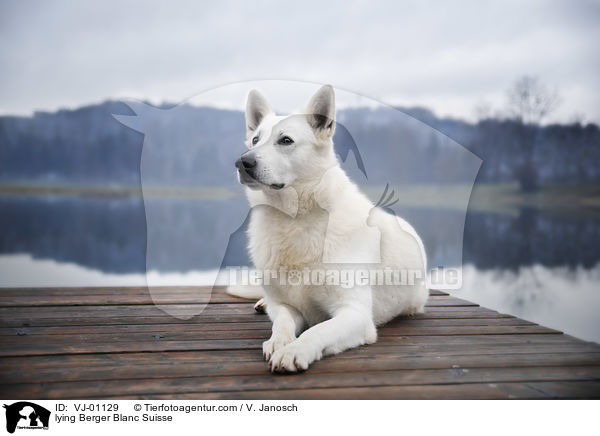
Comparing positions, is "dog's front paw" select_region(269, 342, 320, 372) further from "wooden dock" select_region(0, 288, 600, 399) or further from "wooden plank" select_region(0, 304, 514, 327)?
"wooden plank" select_region(0, 304, 514, 327)

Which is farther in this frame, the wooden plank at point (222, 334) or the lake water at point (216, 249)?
the lake water at point (216, 249)

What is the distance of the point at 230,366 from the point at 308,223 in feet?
2.74

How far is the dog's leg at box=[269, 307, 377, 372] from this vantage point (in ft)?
5.93

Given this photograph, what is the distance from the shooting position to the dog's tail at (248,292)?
338cm

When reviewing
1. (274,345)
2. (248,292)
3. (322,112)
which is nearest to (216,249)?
(274,345)

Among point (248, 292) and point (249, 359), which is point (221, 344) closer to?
point (249, 359)

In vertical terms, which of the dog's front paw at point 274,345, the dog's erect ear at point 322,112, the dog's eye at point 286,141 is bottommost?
the dog's front paw at point 274,345

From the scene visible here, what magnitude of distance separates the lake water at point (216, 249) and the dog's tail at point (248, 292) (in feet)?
2.09

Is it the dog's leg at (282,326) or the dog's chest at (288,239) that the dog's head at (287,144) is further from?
the dog's leg at (282,326)

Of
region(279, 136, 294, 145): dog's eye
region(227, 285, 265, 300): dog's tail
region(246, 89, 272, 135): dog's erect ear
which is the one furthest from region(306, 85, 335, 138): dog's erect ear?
region(227, 285, 265, 300): dog's tail

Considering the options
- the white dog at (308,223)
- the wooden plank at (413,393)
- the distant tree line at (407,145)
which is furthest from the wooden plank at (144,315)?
the wooden plank at (413,393)

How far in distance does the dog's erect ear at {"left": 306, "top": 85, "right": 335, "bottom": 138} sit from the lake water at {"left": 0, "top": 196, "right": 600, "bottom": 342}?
547mm
